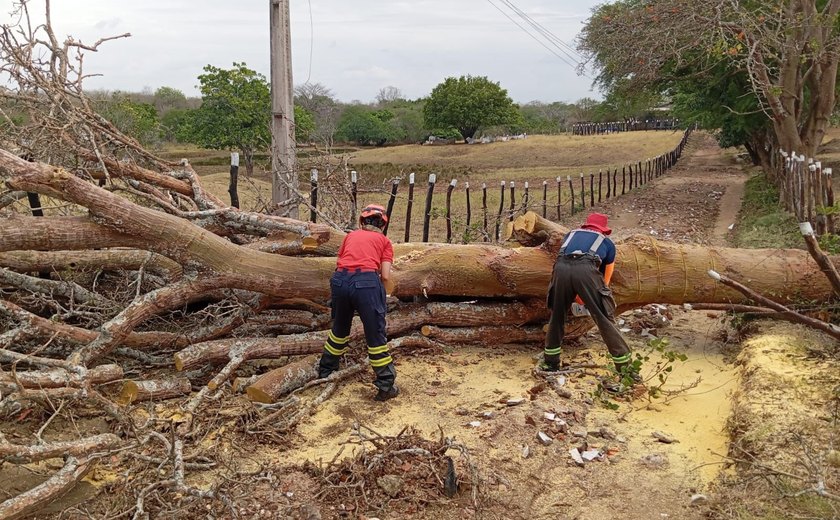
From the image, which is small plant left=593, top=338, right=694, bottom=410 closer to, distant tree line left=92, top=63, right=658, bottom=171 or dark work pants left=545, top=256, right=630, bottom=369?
dark work pants left=545, top=256, right=630, bottom=369

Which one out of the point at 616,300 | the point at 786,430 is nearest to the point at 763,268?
the point at 616,300

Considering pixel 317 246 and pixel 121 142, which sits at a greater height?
pixel 121 142

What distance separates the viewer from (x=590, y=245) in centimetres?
513

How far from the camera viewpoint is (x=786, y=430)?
386 cm

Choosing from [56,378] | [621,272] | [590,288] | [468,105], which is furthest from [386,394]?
[468,105]

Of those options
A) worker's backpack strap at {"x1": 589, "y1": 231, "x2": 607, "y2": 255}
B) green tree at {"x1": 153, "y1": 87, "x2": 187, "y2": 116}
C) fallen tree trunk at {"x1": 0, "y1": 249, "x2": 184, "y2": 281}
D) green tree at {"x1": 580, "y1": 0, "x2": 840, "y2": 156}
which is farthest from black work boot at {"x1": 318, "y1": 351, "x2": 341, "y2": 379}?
green tree at {"x1": 153, "y1": 87, "x2": 187, "y2": 116}

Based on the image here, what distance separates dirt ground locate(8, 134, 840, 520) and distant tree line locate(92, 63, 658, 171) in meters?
3.58

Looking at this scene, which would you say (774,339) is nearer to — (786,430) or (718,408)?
(718,408)

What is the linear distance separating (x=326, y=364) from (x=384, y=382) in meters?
0.52

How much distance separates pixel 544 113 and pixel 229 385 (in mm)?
94286

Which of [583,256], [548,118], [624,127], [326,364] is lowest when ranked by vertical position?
[326,364]

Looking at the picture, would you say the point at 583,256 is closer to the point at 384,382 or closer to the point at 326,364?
the point at 384,382

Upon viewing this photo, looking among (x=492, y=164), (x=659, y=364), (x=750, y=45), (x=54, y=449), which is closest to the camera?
(x=54, y=449)

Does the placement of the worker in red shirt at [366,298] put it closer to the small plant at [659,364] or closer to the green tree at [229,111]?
the small plant at [659,364]
